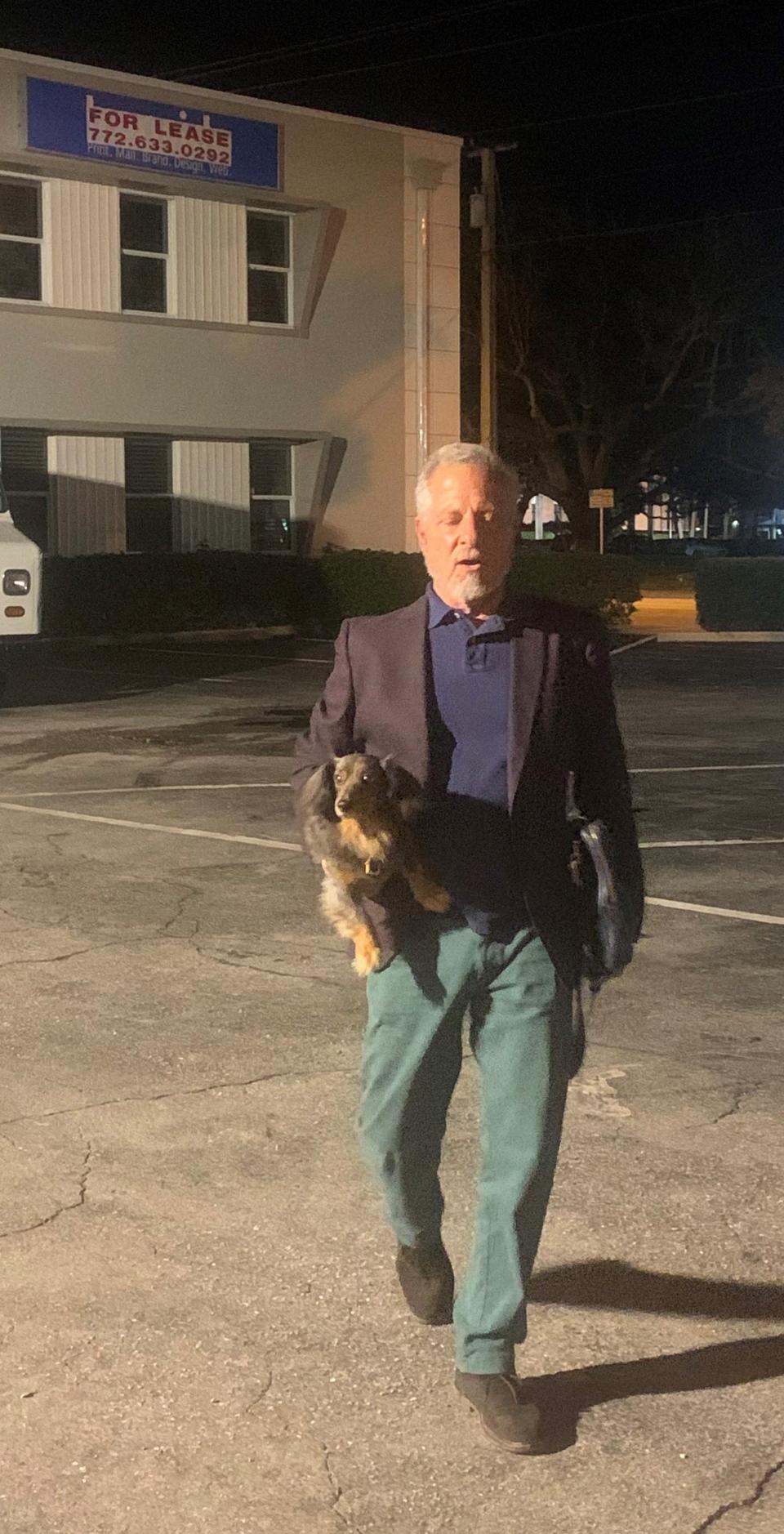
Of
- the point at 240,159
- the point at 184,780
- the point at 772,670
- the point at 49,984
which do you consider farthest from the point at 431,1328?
the point at 240,159

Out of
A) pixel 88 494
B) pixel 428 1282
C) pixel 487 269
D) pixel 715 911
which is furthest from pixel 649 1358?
pixel 487 269

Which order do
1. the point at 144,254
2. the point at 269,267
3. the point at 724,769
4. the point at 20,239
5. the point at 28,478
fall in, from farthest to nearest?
the point at 269,267, the point at 144,254, the point at 28,478, the point at 20,239, the point at 724,769

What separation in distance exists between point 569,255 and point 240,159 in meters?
24.2

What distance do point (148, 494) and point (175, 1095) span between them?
2388cm

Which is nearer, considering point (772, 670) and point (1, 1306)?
point (1, 1306)

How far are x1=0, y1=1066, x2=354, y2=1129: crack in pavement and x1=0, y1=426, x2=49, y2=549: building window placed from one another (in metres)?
22.1

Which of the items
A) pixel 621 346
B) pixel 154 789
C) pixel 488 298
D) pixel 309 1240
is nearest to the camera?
pixel 309 1240

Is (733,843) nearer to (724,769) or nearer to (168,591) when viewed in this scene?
(724,769)

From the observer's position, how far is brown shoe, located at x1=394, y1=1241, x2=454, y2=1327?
3971 mm

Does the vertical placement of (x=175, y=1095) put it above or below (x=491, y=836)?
below

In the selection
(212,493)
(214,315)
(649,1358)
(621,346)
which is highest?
(621,346)

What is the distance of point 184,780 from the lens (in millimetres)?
12516

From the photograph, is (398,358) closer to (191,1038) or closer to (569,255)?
(569,255)

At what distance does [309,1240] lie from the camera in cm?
459
